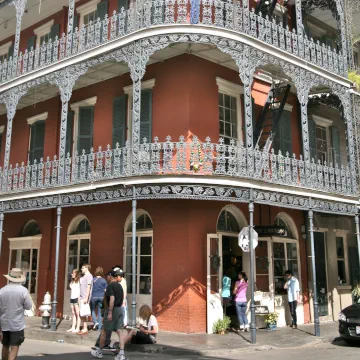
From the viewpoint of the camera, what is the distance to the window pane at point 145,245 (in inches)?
522

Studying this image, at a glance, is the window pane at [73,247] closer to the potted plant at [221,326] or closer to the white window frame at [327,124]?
the potted plant at [221,326]

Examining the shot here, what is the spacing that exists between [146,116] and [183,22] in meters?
2.94

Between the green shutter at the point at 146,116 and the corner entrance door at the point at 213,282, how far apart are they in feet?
10.9

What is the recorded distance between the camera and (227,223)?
45.1 ft

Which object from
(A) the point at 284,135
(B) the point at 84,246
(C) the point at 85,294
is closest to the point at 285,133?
(A) the point at 284,135

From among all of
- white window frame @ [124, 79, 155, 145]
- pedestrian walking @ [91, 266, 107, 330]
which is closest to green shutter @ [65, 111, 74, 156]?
white window frame @ [124, 79, 155, 145]

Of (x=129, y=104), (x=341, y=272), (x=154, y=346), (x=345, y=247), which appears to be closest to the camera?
→ (x=154, y=346)

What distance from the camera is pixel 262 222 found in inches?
571

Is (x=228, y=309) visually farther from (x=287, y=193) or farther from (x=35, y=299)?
(x=35, y=299)

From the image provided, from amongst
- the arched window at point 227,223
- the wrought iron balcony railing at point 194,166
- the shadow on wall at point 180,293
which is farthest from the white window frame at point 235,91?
the shadow on wall at point 180,293

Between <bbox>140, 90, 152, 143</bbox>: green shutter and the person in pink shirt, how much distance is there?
4.57 m

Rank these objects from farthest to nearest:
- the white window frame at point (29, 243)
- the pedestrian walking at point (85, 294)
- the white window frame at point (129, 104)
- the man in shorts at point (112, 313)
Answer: the white window frame at point (29, 243) < the white window frame at point (129, 104) < the pedestrian walking at point (85, 294) < the man in shorts at point (112, 313)

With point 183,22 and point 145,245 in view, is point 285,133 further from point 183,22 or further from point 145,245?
point 145,245

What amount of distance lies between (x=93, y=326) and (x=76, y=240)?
12.3 ft
